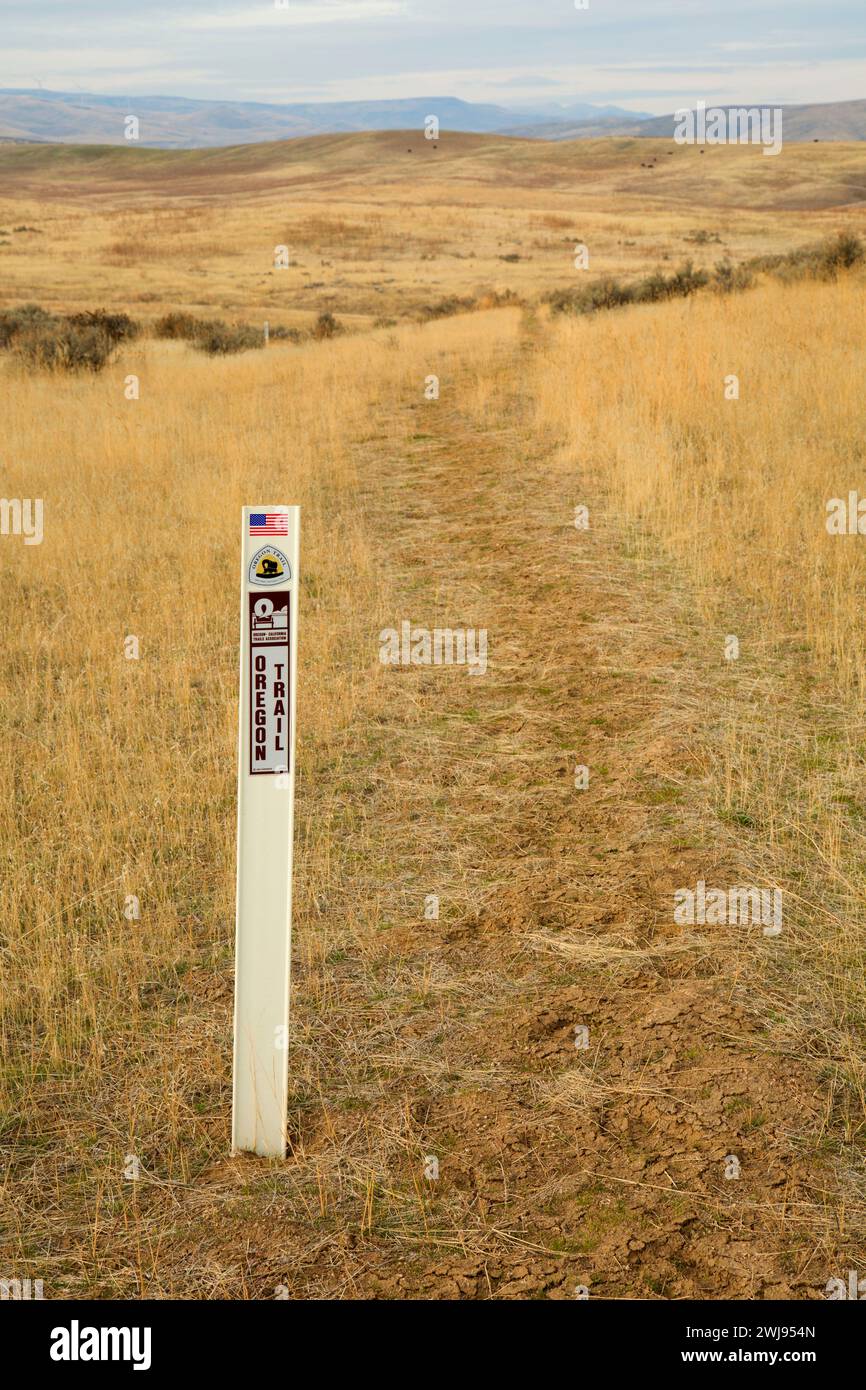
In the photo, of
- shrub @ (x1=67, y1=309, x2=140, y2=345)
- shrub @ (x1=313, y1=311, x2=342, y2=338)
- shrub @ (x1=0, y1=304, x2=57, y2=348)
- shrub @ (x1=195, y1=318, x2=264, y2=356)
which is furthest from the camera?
shrub @ (x1=313, y1=311, x2=342, y2=338)

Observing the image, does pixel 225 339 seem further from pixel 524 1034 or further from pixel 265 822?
pixel 265 822

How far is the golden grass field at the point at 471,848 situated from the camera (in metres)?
3.18

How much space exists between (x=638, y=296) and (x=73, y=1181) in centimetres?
2337

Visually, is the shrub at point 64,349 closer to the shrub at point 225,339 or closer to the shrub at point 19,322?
the shrub at point 19,322

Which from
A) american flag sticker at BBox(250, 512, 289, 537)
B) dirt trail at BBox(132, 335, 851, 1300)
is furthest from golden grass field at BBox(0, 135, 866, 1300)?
american flag sticker at BBox(250, 512, 289, 537)

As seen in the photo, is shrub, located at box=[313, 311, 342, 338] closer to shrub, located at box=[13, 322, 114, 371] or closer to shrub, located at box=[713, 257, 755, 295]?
shrub, located at box=[13, 322, 114, 371]

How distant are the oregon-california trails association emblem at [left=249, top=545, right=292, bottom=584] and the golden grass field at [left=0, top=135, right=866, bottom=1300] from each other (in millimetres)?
1727

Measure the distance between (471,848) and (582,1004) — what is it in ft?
4.17

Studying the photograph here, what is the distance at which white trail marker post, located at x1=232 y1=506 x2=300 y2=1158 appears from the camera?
10.0 feet

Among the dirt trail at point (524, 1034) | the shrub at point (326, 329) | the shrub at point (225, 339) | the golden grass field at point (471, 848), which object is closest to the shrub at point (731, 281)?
the golden grass field at point (471, 848)

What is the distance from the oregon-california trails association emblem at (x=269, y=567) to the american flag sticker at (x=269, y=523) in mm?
42

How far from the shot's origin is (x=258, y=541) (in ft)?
9.96

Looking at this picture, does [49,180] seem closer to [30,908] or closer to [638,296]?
[638,296]

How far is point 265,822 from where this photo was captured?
10.5 ft
